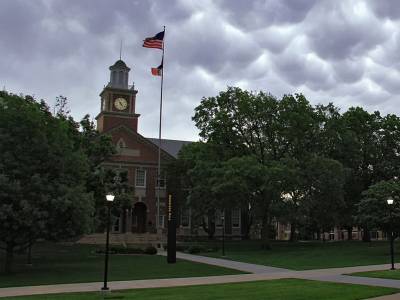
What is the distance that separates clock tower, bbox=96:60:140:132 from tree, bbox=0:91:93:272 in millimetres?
40952

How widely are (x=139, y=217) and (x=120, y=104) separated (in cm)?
1574

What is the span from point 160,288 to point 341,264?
48.1 ft

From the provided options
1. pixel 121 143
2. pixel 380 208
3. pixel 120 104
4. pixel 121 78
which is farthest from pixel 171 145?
pixel 380 208

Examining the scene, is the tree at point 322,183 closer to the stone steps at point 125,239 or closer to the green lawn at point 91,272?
the stone steps at point 125,239

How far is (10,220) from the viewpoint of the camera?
80.3ft

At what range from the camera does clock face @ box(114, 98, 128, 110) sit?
2776 inches

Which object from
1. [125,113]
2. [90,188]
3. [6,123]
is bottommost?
[90,188]

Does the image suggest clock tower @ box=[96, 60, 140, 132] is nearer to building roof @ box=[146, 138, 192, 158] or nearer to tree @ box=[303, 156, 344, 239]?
building roof @ box=[146, 138, 192, 158]

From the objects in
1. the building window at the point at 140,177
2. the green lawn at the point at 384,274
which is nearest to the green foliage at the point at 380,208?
the green lawn at the point at 384,274

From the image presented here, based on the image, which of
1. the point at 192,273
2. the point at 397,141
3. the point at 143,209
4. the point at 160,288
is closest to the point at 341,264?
the point at 192,273

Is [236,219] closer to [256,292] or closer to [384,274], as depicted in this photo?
[384,274]

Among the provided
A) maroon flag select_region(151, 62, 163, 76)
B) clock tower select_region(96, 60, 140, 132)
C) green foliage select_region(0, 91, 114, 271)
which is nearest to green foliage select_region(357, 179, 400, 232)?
green foliage select_region(0, 91, 114, 271)

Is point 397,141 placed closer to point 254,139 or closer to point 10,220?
point 254,139

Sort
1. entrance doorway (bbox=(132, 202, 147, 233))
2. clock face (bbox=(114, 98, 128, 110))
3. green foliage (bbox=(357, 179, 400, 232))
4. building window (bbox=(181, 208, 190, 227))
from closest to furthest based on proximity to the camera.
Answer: green foliage (bbox=(357, 179, 400, 232)), entrance doorway (bbox=(132, 202, 147, 233)), building window (bbox=(181, 208, 190, 227)), clock face (bbox=(114, 98, 128, 110))
